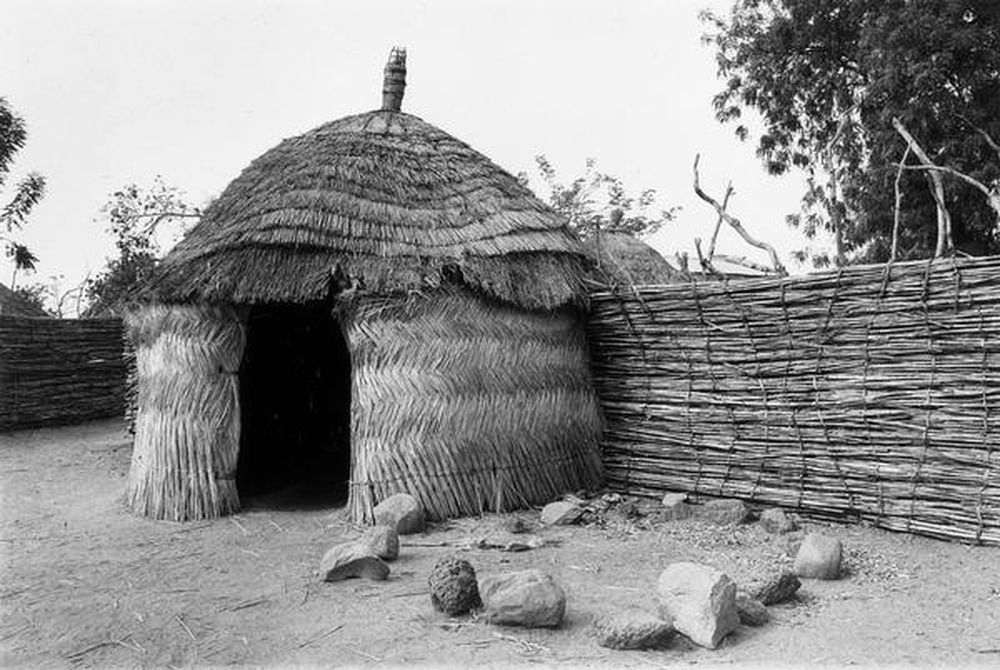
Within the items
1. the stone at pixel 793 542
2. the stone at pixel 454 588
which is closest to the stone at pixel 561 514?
the stone at pixel 793 542

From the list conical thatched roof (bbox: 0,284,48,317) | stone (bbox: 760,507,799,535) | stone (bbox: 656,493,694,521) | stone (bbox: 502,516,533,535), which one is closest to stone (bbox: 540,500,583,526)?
stone (bbox: 502,516,533,535)

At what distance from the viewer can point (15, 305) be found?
16.5m

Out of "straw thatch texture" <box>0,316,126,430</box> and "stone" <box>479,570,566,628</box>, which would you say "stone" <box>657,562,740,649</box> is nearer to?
"stone" <box>479,570,566,628</box>

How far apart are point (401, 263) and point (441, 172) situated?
53.2 inches

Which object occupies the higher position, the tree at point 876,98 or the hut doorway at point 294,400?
the tree at point 876,98

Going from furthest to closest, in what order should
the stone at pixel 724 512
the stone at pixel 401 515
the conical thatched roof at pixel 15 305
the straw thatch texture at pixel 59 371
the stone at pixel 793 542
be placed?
the conical thatched roof at pixel 15 305 < the straw thatch texture at pixel 59 371 < the stone at pixel 724 512 < the stone at pixel 401 515 < the stone at pixel 793 542

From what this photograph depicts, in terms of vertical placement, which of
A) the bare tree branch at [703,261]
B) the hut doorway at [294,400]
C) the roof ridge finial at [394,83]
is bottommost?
the hut doorway at [294,400]

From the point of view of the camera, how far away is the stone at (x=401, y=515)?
5.50 m

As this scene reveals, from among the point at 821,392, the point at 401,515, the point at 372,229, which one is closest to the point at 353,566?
the point at 401,515

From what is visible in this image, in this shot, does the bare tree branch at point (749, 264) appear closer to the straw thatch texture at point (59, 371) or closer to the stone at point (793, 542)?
the stone at point (793, 542)

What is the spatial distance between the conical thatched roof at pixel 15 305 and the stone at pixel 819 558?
607 inches

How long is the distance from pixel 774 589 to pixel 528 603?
1190 mm

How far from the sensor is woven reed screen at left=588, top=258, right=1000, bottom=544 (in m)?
5.07

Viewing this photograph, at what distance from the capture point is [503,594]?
Answer: 376 centimetres
